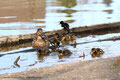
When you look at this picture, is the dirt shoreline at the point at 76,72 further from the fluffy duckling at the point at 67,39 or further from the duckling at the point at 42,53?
the fluffy duckling at the point at 67,39

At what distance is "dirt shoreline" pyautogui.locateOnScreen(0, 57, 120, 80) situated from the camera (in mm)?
6793

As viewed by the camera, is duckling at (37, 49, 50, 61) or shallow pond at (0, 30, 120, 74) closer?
shallow pond at (0, 30, 120, 74)

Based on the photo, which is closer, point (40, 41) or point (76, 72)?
point (76, 72)

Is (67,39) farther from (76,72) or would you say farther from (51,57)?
(76,72)

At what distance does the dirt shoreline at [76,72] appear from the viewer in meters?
6.79

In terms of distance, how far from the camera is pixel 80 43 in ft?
→ 36.0

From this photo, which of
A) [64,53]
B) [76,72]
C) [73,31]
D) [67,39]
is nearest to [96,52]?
[64,53]

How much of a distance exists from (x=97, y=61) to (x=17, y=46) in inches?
144

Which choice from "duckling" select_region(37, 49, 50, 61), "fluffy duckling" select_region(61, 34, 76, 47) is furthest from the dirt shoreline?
"fluffy duckling" select_region(61, 34, 76, 47)

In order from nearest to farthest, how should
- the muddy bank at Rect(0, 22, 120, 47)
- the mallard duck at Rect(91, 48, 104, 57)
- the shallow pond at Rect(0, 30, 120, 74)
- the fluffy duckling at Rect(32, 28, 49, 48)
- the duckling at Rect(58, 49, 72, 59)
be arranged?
the shallow pond at Rect(0, 30, 120, 74) → the mallard duck at Rect(91, 48, 104, 57) → the duckling at Rect(58, 49, 72, 59) → the fluffy duckling at Rect(32, 28, 49, 48) → the muddy bank at Rect(0, 22, 120, 47)

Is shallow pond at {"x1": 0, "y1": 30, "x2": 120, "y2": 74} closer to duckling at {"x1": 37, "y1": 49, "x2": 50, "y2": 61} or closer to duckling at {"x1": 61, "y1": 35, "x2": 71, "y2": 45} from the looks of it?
duckling at {"x1": 37, "y1": 49, "x2": 50, "y2": 61}

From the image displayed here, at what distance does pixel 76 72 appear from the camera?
7160 millimetres

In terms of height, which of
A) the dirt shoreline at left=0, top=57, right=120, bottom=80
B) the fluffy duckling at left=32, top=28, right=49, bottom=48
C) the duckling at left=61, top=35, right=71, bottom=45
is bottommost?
the duckling at left=61, top=35, right=71, bottom=45

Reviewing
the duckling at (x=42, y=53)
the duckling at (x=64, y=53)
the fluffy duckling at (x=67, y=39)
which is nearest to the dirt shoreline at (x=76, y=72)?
the duckling at (x=64, y=53)
